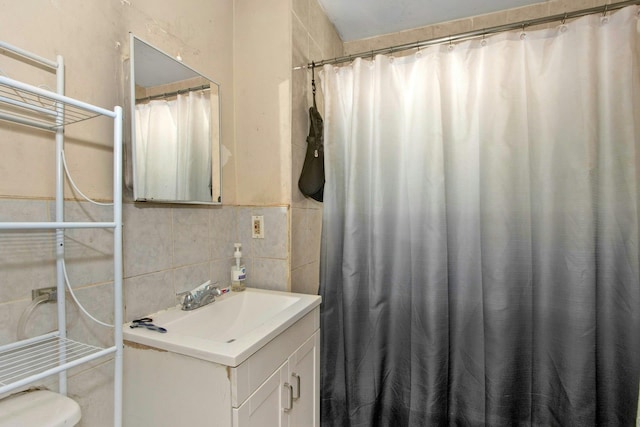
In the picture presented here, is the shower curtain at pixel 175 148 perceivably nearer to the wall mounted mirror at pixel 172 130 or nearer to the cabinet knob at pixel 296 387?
the wall mounted mirror at pixel 172 130

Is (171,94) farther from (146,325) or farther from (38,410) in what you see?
(38,410)

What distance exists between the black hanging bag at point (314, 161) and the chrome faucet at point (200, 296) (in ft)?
2.10

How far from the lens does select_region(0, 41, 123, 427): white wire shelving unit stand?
0.68m

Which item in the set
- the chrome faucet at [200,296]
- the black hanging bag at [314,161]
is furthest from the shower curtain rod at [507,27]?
the chrome faucet at [200,296]

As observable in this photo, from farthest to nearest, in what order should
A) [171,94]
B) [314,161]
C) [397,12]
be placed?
1. [397,12]
2. [314,161]
3. [171,94]

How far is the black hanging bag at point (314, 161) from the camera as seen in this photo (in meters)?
1.53

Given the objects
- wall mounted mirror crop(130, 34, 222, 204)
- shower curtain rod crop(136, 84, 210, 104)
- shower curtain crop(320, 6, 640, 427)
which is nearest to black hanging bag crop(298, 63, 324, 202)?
shower curtain crop(320, 6, 640, 427)

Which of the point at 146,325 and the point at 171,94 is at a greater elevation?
the point at 171,94

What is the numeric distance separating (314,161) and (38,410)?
4.25ft

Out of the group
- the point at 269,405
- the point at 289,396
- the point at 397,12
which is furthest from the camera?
the point at 397,12

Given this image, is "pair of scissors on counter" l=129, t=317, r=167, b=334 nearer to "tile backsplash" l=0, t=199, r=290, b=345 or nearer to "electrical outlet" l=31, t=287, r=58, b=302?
"tile backsplash" l=0, t=199, r=290, b=345

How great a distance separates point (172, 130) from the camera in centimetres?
116

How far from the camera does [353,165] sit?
155 centimetres

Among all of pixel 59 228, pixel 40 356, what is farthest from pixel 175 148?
pixel 40 356
